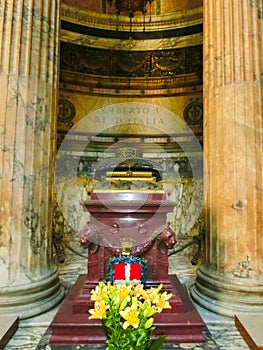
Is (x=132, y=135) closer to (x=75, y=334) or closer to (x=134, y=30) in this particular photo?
(x=134, y=30)

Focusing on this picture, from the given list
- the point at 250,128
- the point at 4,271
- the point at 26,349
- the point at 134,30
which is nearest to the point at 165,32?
the point at 134,30

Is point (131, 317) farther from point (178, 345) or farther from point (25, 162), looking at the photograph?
point (25, 162)

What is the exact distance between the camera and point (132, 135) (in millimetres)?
6969

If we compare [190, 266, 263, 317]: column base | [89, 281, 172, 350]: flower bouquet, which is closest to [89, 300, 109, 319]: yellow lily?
[89, 281, 172, 350]: flower bouquet

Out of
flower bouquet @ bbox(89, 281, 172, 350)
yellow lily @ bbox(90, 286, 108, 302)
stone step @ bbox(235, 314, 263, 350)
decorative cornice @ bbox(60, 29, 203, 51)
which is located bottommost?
stone step @ bbox(235, 314, 263, 350)

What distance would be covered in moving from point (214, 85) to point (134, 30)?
4.65 metres

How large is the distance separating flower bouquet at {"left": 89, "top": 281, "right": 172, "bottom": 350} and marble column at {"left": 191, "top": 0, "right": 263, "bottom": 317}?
5.07ft

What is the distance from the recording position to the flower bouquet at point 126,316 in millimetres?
1460

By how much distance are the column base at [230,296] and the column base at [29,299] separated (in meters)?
1.47

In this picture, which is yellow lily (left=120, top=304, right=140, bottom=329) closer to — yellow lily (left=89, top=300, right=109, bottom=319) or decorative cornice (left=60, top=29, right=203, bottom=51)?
yellow lily (left=89, top=300, right=109, bottom=319)

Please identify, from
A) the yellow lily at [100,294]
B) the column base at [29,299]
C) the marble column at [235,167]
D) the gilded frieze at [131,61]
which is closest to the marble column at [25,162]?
the column base at [29,299]

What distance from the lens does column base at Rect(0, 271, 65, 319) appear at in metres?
2.72

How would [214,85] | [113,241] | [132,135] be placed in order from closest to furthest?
[113,241] < [214,85] < [132,135]

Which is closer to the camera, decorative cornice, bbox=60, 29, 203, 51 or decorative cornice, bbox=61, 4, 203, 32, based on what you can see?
decorative cornice, bbox=61, 4, 203, 32
